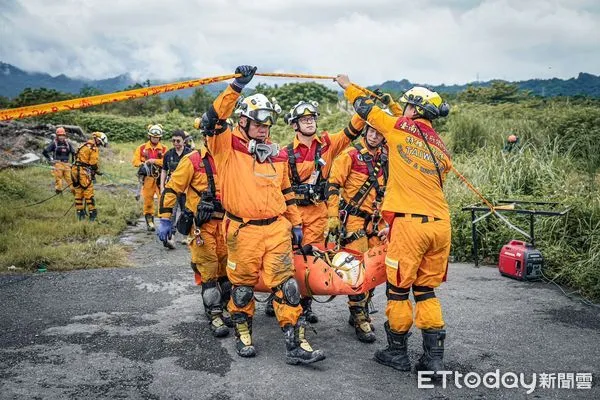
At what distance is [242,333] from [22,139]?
22.3 meters

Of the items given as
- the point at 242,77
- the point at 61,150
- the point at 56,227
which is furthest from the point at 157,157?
the point at 242,77

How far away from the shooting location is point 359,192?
5609mm

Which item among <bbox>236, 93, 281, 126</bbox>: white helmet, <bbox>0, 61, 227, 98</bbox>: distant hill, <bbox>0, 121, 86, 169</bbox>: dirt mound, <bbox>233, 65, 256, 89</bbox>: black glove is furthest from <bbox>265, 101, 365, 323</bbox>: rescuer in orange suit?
<bbox>0, 61, 227, 98</bbox>: distant hill

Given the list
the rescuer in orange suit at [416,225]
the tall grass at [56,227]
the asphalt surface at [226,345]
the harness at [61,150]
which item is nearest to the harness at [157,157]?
the tall grass at [56,227]

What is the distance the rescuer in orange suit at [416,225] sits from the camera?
4.32m

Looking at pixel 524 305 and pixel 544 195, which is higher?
pixel 544 195

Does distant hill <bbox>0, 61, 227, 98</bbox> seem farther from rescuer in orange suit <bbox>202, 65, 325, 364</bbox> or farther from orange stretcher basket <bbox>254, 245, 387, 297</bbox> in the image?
orange stretcher basket <bbox>254, 245, 387, 297</bbox>

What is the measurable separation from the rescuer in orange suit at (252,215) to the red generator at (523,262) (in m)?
3.94

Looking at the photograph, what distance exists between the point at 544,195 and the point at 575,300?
317cm

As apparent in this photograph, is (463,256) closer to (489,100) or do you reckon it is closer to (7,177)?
(7,177)

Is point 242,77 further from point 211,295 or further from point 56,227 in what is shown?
point 56,227

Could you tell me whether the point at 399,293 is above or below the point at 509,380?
above

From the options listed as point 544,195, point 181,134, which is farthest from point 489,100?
point 181,134

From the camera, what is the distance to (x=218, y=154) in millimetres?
4840
